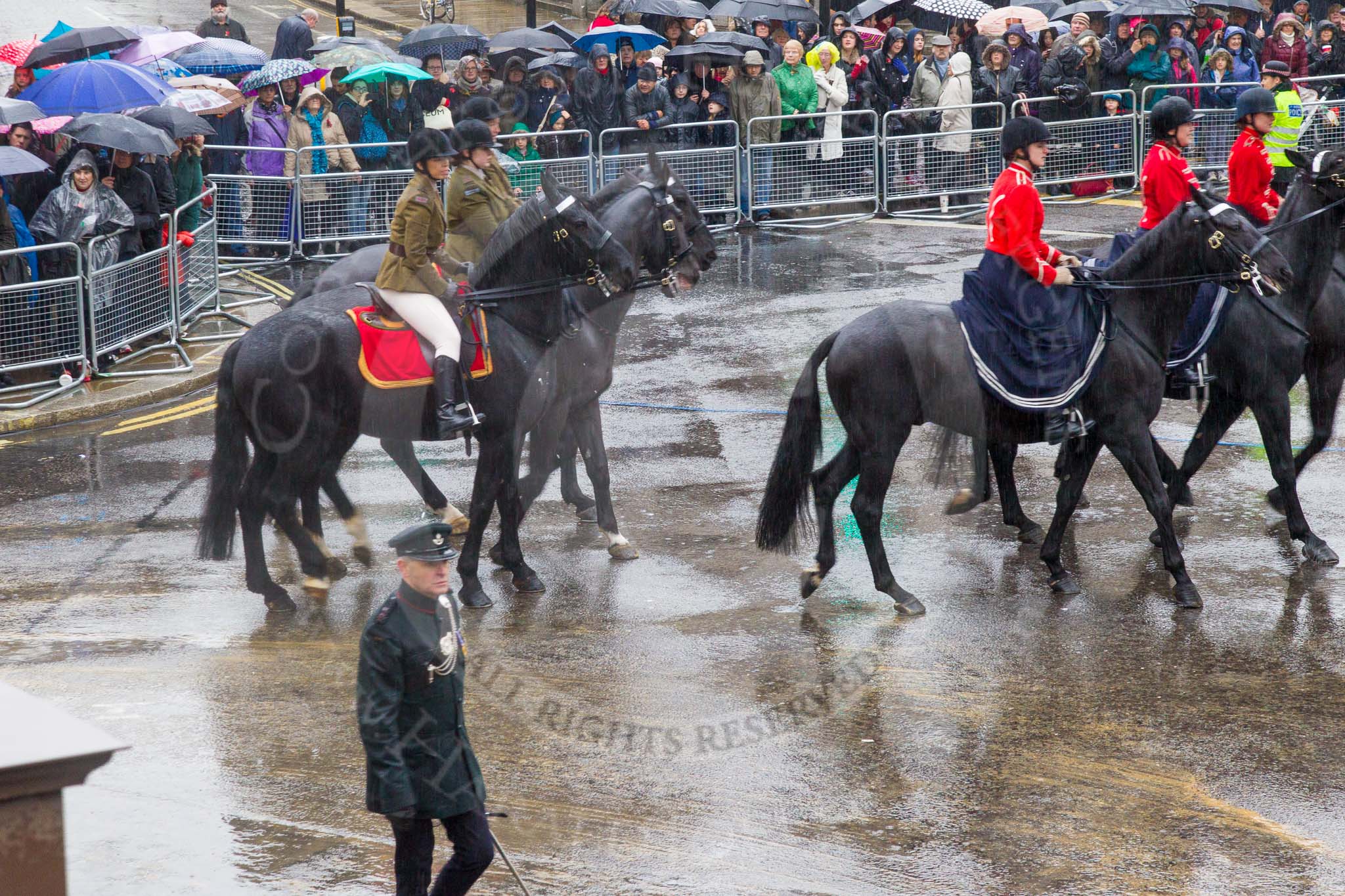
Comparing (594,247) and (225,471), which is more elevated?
(594,247)

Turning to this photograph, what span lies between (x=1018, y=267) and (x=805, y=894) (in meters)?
4.43

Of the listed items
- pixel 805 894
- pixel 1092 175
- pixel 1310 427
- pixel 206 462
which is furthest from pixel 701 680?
pixel 1092 175

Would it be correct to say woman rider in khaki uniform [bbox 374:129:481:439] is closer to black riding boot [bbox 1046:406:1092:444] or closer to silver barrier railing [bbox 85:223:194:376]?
black riding boot [bbox 1046:406:1092:444]

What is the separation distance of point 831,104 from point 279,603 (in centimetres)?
1282

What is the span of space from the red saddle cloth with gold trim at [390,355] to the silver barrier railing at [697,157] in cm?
1015

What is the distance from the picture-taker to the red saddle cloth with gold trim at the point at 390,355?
936cm

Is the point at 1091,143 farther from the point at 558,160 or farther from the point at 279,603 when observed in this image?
the point at 279,603

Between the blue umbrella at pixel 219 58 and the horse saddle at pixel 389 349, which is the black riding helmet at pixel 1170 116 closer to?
the horse saddle at pixel 389 349

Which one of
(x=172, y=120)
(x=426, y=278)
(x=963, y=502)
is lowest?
(x=963, y=502)

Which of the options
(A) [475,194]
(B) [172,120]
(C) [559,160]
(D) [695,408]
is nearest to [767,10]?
(C) [559,160]

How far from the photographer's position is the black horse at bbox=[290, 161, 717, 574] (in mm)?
10078

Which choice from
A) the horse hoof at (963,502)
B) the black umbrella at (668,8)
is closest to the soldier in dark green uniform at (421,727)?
the horse hoof at (963,502)

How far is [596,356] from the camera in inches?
408

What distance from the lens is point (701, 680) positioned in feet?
27.4
